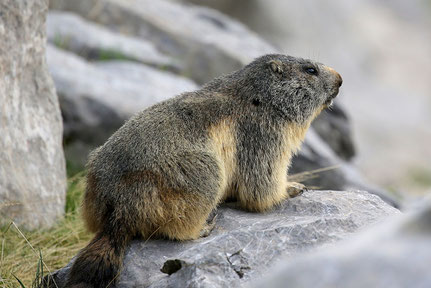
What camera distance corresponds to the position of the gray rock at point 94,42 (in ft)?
44.6

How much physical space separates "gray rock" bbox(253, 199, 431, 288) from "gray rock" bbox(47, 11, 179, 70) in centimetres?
1128

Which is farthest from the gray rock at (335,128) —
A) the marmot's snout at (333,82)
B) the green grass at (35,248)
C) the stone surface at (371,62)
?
the green grass at (35,248)

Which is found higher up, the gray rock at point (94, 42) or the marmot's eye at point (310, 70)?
the marmot's eye at point (310, 70)

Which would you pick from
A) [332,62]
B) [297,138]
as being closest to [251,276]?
[297,138]

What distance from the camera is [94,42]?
13812 mm

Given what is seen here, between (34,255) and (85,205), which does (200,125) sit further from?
(34,255)

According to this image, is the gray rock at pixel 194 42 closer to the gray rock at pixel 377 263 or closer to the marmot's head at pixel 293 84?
the marmot's head at pixel 293 84

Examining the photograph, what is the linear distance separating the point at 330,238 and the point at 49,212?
4.31 m

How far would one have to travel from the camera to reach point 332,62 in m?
25.5

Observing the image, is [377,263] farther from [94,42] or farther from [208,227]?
[94,42]

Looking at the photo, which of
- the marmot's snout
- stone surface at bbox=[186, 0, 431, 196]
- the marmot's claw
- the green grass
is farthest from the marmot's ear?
stone surface at bbox=[186, 0, 431, 196]

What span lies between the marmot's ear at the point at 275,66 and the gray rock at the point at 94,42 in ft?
22.8

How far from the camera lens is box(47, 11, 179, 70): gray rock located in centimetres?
1359

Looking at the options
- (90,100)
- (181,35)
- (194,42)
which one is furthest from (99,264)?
(181,35)
